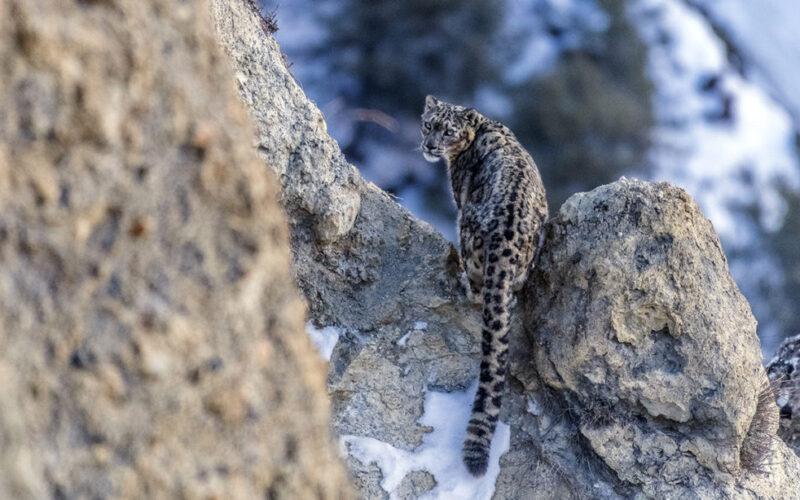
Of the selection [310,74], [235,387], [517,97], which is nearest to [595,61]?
[517,97]

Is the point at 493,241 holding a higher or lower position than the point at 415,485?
higher

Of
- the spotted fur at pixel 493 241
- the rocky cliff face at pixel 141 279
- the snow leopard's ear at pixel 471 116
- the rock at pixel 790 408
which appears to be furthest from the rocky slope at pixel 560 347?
the rocky cliff face at pixel 141 279

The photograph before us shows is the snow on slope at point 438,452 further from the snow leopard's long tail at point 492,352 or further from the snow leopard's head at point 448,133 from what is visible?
the snow leopard's head at point 448,133

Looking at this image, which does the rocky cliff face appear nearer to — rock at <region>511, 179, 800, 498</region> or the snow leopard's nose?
rock at <region>511, 179, 800, 498</region>

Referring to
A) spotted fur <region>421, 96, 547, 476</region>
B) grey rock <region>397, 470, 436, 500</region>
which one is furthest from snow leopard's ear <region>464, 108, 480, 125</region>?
grey rock <region>397, 470, 436, 500</region>

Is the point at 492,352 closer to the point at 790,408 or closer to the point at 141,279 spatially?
the point at 790,408

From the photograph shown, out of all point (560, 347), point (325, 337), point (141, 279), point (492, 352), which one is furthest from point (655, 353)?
point (141, 279)
